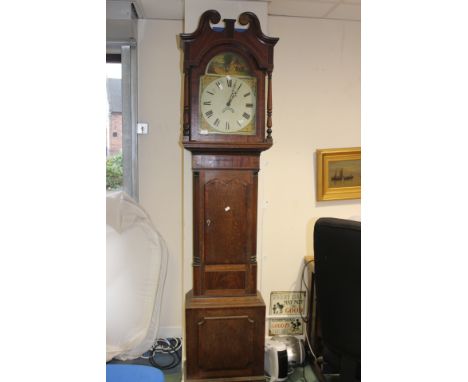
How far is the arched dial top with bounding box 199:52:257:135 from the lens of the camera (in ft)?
6.15

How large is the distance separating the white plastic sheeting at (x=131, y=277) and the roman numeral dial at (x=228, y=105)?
801 mm

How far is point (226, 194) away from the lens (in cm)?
191

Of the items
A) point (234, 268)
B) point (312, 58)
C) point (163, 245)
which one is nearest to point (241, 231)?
point (234, 268)

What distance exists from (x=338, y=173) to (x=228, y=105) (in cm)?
111

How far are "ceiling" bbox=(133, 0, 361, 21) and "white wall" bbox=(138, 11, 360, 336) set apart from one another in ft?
0.18

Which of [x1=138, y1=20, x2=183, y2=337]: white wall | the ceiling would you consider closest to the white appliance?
[x1=138, y1=20, x2=183, y2=337]: white wall

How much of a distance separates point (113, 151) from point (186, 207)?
759mm

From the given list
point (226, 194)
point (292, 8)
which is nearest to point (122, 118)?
point (226, 194)

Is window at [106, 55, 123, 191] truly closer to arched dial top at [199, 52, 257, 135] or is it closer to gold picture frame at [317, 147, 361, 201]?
arched dial top at [199, 52, 257, 135]

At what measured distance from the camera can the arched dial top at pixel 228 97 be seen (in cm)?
188

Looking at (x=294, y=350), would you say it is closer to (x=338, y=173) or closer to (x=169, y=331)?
(x=169, y=331)
